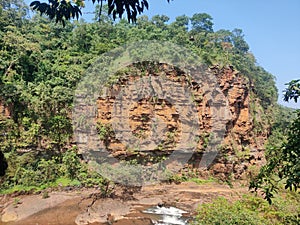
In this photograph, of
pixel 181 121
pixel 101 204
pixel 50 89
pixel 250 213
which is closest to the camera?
pixel 250 213

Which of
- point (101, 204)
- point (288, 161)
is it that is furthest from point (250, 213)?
point (101, 204)

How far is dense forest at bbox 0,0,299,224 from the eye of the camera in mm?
16781

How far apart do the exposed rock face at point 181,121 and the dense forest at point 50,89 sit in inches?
60.9

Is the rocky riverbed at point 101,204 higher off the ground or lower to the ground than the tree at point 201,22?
lower

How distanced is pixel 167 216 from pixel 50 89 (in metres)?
10.8

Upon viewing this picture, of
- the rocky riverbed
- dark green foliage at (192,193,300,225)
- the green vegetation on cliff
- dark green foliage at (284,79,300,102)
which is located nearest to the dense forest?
the green vegetation on cliff

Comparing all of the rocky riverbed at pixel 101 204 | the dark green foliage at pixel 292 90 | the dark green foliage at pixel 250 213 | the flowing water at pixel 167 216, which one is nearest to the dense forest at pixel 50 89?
the rocky riverbed at pixel 101 204

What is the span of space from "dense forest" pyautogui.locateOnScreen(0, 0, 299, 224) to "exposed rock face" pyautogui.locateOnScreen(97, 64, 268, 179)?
1.55 meters

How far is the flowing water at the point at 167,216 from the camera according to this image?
42.0 feet

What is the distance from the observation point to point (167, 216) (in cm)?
1351

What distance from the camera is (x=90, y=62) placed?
20.3 m

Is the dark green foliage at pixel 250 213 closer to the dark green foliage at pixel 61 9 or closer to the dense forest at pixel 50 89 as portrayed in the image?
the dense forest at pixel 50 89

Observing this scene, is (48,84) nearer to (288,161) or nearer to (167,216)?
(167,216)

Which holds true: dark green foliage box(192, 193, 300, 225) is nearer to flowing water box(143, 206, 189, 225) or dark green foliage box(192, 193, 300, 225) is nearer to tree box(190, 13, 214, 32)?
flowing water box(143, 206, 189, 225)
